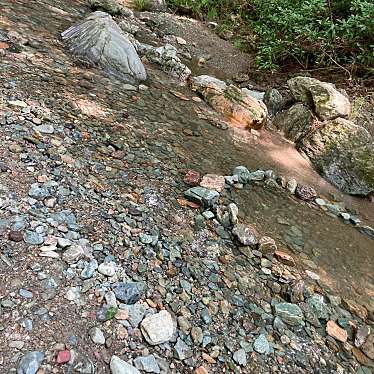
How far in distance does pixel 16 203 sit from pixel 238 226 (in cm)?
158

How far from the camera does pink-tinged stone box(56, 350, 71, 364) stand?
166 centimetres

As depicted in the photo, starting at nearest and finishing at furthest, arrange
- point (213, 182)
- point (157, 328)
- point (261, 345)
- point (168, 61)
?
point (157, 328) < point (261, 345) < point (213, 182) < point (168, 61)

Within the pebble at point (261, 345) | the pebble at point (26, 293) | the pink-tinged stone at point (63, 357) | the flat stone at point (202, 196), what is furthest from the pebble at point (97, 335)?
the flat stone at point (202, 196)

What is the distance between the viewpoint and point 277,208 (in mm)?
3633

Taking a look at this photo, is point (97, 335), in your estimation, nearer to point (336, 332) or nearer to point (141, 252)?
point (141, 252)

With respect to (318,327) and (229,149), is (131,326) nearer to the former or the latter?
(318,327)

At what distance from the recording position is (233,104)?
16.8 feet

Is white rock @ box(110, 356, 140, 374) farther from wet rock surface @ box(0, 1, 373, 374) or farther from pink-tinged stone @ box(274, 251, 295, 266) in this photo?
pink-tinged stone @ box(274, 251, 295, 266)

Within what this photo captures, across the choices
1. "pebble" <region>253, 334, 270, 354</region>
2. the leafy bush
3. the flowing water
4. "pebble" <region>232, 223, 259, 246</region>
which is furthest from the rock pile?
"pebble" <region>253, 334, 270, 354</region>

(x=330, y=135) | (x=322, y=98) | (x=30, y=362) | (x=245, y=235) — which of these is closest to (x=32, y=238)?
(x=30, y=362)

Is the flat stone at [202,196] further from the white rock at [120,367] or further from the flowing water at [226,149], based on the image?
the white rock at [120,367]

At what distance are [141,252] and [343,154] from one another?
3289 millimetres

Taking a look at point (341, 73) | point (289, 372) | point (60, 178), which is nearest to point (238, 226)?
point (289, 372)

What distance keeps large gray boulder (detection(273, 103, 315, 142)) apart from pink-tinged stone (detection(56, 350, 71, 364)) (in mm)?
4221
